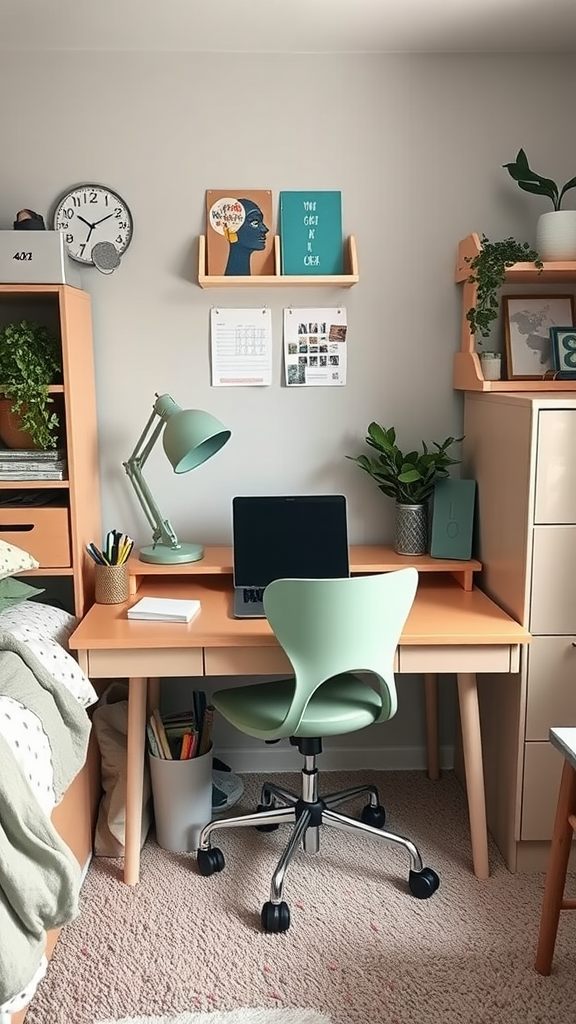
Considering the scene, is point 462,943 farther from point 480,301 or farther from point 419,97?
point 419,97

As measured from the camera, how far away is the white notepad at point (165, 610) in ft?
7.59

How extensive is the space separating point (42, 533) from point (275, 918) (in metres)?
1.16

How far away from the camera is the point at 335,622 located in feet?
6.61

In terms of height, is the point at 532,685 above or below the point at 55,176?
below

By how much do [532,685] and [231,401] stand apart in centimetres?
124

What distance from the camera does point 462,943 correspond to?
2109 millimetres

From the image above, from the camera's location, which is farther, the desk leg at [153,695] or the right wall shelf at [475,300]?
the desk leg at [153,695]

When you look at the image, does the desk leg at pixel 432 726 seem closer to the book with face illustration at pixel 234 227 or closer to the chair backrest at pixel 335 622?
the chair backrest at pixel 335 622

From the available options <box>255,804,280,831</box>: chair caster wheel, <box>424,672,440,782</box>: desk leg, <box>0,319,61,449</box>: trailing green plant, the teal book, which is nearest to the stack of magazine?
<box>0,319,61,449</box>: trailing green plant

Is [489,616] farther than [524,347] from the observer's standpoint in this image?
No

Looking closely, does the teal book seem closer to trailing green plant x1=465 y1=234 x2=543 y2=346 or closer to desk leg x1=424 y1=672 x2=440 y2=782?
trailing green plant x1=465 y1=234 x2=543 y2=346

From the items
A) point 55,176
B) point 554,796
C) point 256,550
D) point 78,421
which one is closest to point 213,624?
point 256,550

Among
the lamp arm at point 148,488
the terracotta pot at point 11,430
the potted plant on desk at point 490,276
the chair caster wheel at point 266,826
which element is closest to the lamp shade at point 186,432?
the lamp arm at point 148,488

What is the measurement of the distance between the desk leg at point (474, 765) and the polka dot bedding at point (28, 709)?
0.96 m
